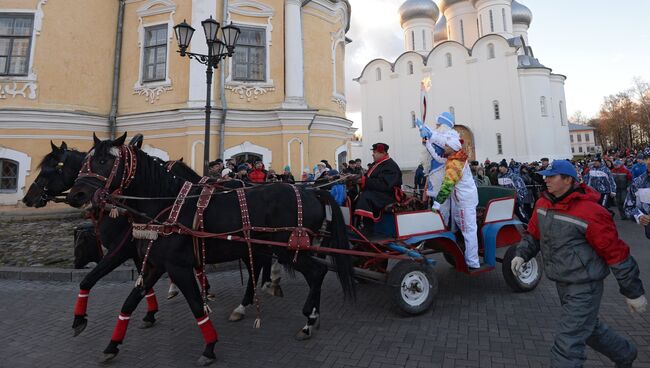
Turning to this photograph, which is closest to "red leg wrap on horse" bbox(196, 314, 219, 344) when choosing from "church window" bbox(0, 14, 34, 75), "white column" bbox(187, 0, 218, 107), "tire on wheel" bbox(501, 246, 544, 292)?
"tire on wheel" bbox(501, 246, 544, 292)

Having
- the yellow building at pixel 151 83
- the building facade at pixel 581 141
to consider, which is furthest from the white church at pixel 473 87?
the building facade at pixel 581 141

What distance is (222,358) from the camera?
12.8ft

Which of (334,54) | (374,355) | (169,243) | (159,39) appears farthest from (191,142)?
(374,355)

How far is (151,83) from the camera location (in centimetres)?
1382

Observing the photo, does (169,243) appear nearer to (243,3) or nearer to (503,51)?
(243,3)

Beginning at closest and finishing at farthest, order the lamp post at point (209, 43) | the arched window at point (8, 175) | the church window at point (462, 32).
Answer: the lamp post at point (209, 43) < the arched window at point (8, 175) < the church window at point (462, 32)

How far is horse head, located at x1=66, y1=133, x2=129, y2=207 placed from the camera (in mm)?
3910

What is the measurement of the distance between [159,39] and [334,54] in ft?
22.9

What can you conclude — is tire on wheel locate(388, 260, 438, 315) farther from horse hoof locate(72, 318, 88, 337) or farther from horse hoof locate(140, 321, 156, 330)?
horse hoof locate(72, 318, 88, 337)

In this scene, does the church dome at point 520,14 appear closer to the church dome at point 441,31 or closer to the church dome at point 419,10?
the church dome at point 441,31

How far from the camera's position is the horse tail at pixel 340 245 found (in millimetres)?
4652

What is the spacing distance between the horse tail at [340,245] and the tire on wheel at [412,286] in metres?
0.51

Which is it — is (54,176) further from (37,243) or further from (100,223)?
(37,243)

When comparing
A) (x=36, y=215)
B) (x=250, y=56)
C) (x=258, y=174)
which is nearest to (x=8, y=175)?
(x=36, y=215)
